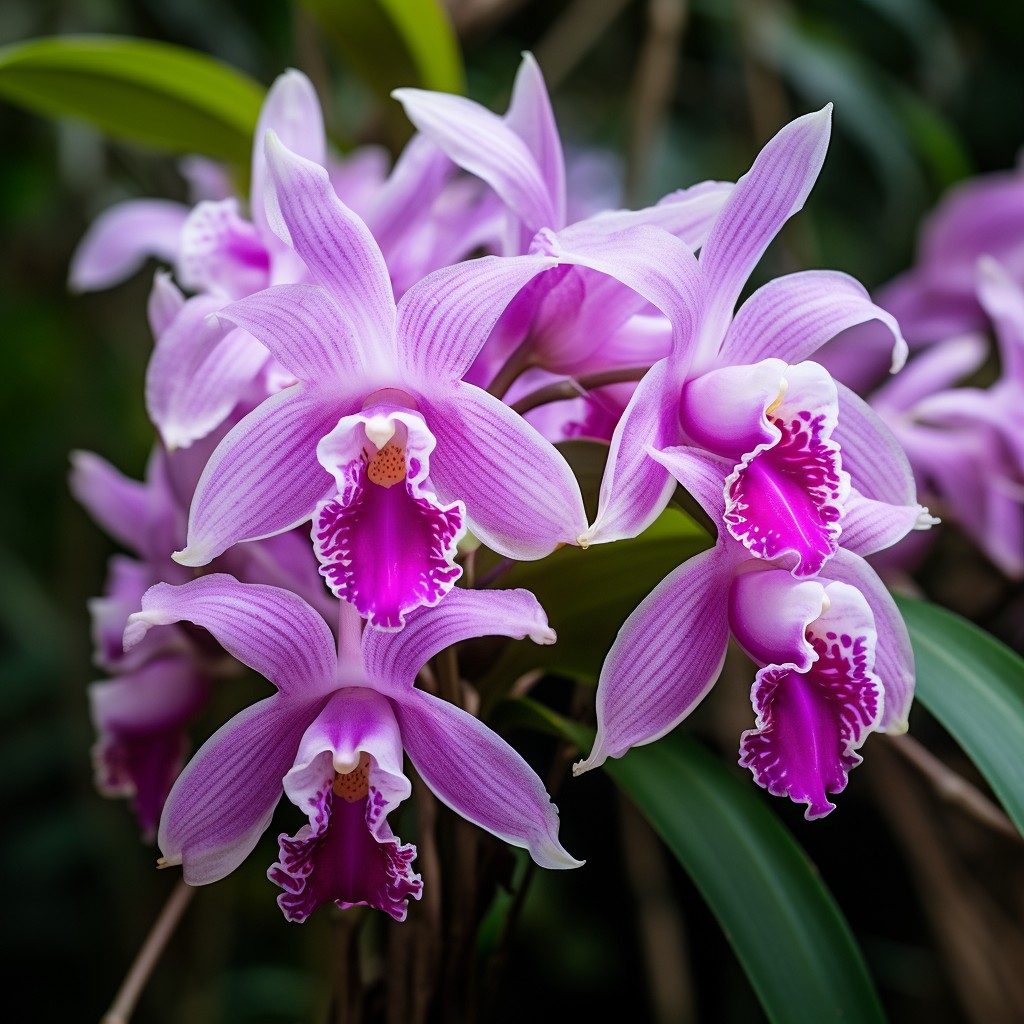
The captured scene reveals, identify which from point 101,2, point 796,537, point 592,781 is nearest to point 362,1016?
point 796,537

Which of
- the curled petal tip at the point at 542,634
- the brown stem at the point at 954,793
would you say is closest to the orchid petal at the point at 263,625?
the curled petal tip at the point at 542,634

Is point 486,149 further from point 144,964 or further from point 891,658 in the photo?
point 144,964

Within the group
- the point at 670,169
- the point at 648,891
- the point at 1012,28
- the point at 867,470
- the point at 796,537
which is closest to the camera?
the point at 796,537

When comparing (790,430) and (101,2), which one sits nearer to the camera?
(790,430)

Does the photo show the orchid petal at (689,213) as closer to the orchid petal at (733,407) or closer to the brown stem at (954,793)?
the orchid petal at (733,407)

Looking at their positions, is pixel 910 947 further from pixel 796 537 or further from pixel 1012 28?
pixel 1012 28

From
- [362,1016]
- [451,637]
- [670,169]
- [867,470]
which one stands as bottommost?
[362,1016]

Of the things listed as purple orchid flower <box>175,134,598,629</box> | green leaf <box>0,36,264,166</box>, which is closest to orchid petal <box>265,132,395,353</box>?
purple orchid flower <box>175,134,598,629</box>
